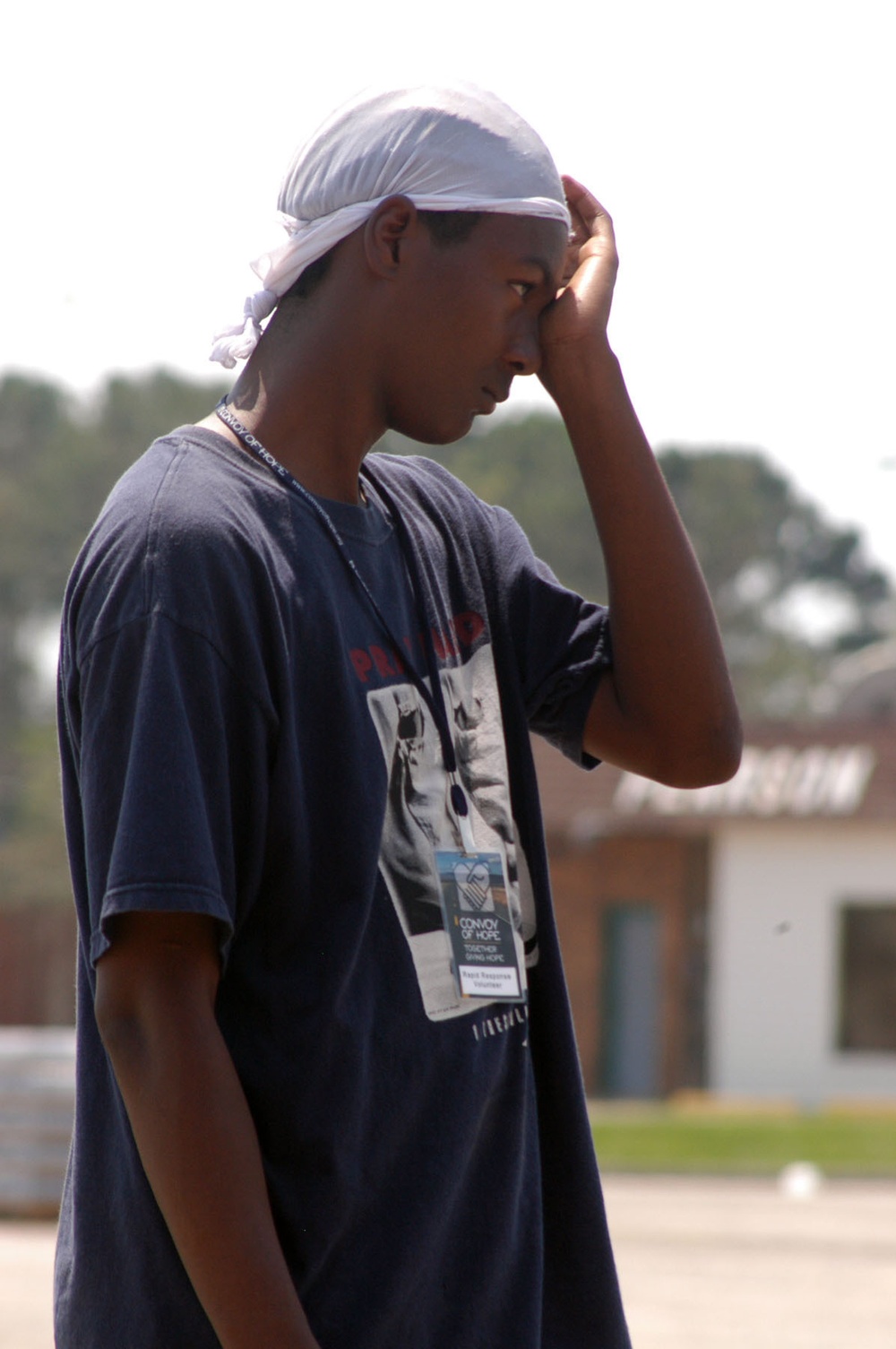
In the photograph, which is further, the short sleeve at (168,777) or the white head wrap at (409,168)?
the white head wrap at (409,168)

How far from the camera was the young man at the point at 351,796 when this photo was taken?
1.61 m

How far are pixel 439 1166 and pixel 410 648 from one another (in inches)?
18.5

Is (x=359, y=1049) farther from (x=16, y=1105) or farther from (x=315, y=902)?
(x=16, y=1105)

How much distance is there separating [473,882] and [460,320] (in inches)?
20.7

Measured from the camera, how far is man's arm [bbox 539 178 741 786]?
2.10m

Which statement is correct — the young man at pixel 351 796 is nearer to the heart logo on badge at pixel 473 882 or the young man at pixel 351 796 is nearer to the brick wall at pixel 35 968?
the heart logo on badge at pixel 473 882

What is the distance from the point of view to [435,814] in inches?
72.2

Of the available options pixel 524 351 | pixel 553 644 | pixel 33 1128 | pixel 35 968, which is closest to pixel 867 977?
pixel 35 968

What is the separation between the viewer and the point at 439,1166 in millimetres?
1729

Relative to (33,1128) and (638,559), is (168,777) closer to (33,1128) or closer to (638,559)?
(638,559)

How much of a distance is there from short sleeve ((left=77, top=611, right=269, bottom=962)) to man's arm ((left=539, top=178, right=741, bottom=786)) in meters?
0.57

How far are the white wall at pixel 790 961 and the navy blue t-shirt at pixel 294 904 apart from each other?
20.4 m

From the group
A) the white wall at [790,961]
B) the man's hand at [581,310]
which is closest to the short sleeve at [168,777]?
the man's hand at [581,310]

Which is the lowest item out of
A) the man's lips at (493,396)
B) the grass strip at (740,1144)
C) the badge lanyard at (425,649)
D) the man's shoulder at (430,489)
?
the grass strip at (740,1144)
